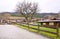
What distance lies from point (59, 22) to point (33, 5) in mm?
37488

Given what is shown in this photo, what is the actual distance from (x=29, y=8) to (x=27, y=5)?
1945 mm

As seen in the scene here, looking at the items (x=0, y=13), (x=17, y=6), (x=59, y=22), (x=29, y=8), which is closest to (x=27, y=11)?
(x=29, y=8)

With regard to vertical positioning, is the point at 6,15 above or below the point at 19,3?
below

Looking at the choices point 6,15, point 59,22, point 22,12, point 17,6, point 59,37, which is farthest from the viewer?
point 6,15

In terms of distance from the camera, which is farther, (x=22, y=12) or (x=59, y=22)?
(x=22, y=12)

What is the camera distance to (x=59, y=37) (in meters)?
14.8

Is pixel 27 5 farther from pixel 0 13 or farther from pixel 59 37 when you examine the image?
pixel 59 37

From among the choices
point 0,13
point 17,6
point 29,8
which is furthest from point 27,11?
point 0,13

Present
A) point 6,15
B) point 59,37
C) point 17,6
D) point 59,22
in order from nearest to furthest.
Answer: point 59,37 → point 59,22 → point 17,6 → point 6,15

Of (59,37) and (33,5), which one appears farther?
(33,5)

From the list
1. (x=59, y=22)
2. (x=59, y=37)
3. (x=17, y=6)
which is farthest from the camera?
(x=17, y=6)

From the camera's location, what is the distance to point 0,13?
108125 millimetres

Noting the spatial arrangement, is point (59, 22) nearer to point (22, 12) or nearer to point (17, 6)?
point (22, 12)

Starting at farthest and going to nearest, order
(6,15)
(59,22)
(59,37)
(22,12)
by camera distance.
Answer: (6,15) < (22,12) < (59,22) < (59,37)
